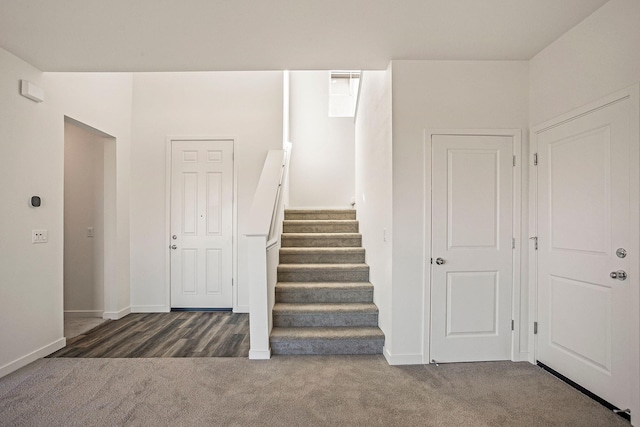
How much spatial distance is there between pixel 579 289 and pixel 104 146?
505 centimetres

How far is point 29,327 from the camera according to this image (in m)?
2.92

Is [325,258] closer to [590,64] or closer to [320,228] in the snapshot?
[320,228]

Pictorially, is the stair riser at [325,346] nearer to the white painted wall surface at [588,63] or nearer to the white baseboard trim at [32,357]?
the white baseboard trim at [32,357]

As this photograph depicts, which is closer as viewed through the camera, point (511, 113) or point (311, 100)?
point (511, 113)

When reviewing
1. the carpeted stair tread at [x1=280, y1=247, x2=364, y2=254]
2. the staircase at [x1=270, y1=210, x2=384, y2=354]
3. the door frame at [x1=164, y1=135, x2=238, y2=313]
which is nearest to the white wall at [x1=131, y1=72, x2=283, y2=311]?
the door frame at [x1=164, y1=135, x2=238, y2=313]

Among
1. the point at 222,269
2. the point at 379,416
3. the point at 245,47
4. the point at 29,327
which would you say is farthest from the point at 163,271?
the point at 379,416

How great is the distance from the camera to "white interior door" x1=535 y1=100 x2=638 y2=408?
215 centimetres

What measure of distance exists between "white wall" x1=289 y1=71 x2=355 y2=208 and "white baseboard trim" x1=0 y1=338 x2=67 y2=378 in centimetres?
369

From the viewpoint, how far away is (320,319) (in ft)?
10.8

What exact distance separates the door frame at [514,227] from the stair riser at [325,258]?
1188 mm

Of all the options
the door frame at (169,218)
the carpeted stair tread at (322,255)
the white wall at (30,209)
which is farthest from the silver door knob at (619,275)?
the white wall at (30,209)

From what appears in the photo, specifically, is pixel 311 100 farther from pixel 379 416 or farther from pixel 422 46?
pixel 379 416

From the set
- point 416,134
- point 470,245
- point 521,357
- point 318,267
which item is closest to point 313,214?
point 318,267

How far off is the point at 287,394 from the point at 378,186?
2006 millimetres
